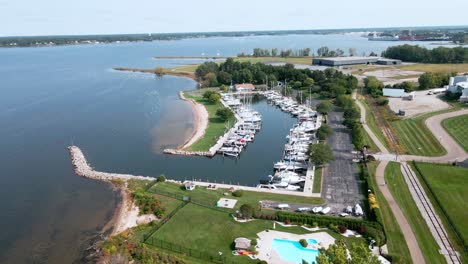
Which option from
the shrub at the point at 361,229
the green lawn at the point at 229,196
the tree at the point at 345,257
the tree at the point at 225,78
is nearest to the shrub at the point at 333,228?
the shrub at the point at 361,229

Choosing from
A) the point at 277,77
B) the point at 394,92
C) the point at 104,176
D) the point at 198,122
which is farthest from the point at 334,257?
the point at 277,77

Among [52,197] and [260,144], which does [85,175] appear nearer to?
[52,197]

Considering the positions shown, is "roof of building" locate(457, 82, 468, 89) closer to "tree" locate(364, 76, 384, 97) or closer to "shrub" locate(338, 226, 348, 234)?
"tree" locate(364, 76, 384, 97)

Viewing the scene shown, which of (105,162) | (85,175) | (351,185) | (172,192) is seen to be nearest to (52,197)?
(85,175)

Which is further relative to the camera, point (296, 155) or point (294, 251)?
point (296, 155)

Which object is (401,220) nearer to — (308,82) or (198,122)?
(198,122)

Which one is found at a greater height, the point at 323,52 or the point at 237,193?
the point at 323,52
